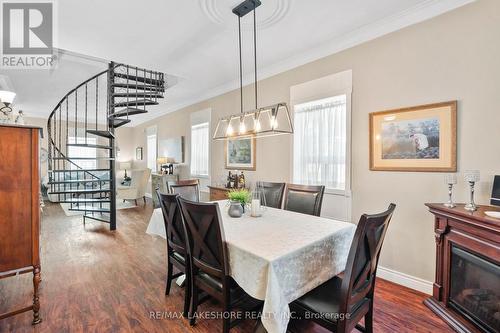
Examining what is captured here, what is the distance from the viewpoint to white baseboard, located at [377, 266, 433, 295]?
229cm

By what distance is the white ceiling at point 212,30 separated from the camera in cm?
225

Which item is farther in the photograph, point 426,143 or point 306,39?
point 306,39

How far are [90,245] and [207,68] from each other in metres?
3.32

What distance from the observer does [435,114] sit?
225 cm

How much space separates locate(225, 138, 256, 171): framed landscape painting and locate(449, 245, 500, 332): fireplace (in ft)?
9.41

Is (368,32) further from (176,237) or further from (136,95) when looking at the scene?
(136,95)

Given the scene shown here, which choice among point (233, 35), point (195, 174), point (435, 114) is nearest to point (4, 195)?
point (233, 35)

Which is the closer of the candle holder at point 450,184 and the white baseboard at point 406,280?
the candle holder at point 450,184

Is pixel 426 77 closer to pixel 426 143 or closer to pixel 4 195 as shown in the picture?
pixel 426 143

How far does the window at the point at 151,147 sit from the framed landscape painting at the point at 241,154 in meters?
3.76

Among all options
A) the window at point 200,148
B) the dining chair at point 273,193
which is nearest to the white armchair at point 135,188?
the window at point 200,148

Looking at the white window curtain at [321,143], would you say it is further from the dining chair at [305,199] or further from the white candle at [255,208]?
the white candle at [255,208]

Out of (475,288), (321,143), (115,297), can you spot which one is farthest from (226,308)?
(321,143)

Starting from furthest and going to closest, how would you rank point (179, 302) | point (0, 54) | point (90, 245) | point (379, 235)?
point (90, 245) → point (0, 54) → point (179, 302) → point (379, 235)
